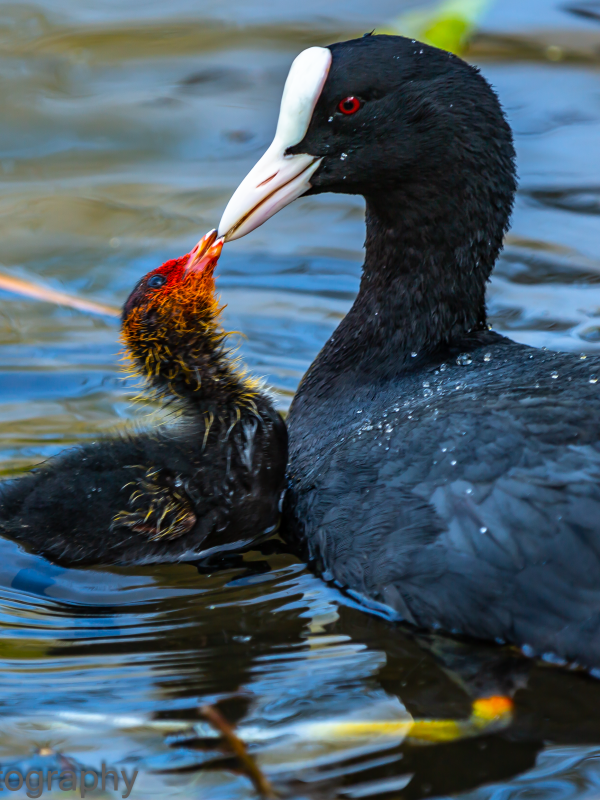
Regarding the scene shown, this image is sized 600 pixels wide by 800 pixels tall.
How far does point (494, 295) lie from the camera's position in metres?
5.15

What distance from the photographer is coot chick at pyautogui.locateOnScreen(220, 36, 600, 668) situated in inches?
112

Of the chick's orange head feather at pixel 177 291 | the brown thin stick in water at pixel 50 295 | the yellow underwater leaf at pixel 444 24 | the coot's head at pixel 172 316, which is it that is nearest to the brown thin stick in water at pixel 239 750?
the coot's head at pixel 172 316

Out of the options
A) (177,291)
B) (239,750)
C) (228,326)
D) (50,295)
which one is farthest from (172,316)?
(50,295)

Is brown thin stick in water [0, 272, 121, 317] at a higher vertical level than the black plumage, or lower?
lower

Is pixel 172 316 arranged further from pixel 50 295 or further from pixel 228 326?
pixel 50 295

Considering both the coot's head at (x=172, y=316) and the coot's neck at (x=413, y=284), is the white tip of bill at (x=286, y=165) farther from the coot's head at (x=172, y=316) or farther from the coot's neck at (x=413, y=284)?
the coot's neck at (x=413, y=284)

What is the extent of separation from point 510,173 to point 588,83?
3.60 m

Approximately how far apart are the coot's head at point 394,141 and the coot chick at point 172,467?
0.33 m

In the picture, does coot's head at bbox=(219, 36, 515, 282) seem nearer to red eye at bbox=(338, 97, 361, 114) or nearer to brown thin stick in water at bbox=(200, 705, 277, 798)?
red eye at bbox=(338, 97, 361, 114)

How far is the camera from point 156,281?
3.33m

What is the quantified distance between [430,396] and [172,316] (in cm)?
77

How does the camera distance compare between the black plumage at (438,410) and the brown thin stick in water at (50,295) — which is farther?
the brown thin stick in water at (50,295)

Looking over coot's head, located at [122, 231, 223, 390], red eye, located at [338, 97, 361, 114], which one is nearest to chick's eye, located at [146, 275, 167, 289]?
coot's head, located at [122, 231, 223, 390]

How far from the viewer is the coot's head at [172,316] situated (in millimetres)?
3303
